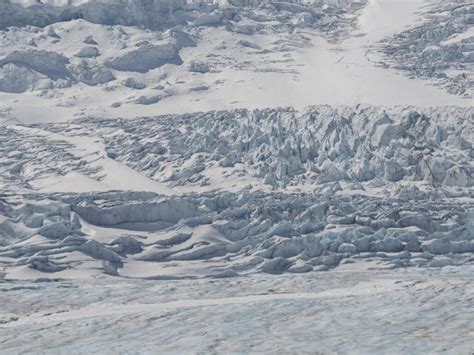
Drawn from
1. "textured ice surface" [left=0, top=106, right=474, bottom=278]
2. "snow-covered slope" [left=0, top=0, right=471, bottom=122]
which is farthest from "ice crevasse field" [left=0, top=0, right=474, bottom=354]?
"snow-covered slope" [left=0, top=0, right=471, bottom=122]

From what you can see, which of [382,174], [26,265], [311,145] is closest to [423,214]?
[382,174]

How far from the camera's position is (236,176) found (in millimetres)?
55594

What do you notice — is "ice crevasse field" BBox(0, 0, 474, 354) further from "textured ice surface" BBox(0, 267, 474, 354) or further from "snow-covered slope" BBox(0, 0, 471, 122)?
"snow-covered slope" BBox(0, 0, 471, 122)

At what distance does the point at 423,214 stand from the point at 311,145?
14.0 metres

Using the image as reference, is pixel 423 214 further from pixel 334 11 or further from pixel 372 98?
pixel 334 11

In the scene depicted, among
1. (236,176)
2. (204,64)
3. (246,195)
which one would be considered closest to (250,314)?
(246,195)

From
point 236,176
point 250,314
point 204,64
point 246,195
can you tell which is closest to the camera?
point 250,314

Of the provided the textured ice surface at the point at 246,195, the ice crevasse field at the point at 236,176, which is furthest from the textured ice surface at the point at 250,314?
the textured ice surface at the point at 246,195

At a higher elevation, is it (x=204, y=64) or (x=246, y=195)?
(x=204, y=64)

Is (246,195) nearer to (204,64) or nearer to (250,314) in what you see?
(250,314)

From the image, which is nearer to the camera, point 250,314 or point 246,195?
point 250,314

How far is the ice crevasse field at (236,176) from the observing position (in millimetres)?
29906

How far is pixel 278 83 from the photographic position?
7644 centimetres

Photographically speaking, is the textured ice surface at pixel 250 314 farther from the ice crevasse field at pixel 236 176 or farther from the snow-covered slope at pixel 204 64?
the snow-covered slope at pixel 204 64
